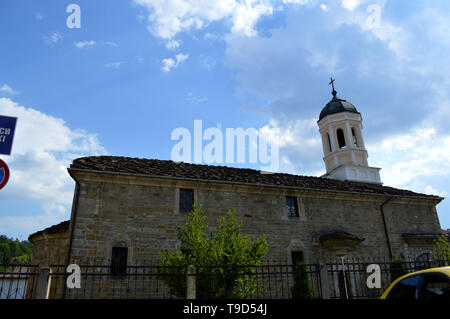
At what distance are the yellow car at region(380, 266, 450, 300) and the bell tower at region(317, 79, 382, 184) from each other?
18.4m

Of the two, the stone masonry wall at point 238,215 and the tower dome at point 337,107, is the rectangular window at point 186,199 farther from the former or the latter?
the tower dome at point 337,107

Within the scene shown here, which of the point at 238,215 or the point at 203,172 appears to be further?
the point at 203,172

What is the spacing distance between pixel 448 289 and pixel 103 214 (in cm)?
1126

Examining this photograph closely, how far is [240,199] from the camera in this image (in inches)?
576

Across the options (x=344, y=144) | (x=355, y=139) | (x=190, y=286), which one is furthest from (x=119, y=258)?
(x=355, y=139)

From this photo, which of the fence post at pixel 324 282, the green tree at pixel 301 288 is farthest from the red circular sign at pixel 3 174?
the green tree at pixel 301 288

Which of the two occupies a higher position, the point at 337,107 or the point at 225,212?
the point at 337,107

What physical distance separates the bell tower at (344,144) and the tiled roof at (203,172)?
13.5 ft

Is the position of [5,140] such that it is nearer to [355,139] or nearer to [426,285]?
[426,285]

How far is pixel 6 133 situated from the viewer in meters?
5.87

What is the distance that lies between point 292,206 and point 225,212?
380cm

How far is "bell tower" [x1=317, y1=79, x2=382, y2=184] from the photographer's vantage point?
890 inches

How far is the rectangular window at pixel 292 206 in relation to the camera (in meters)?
15.5
